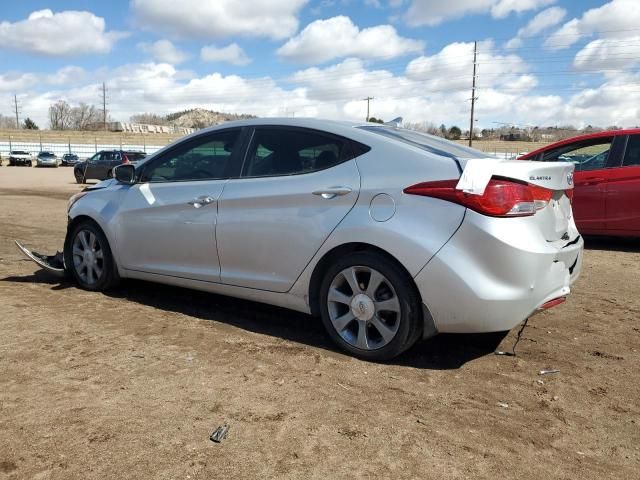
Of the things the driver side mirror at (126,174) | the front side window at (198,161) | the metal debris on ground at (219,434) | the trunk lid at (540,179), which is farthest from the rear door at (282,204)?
the metal debris on ground at (219,434)

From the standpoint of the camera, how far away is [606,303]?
5.38m

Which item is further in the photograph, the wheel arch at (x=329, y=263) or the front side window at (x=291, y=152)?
the front side window at (x=291, y=152)

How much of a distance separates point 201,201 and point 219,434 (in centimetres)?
220

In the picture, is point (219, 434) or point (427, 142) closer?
point (219, 434)

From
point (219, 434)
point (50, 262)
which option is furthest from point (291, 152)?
point (50, 262)

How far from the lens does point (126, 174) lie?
5160 mm

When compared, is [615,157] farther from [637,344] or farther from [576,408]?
[576,408]

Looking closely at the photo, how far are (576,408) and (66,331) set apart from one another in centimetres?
347

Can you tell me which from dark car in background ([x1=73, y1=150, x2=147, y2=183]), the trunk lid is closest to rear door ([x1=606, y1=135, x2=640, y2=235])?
the trunk lid

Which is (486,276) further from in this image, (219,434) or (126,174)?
(126,174)

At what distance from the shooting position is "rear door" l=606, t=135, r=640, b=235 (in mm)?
7715

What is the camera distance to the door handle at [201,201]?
447 cm

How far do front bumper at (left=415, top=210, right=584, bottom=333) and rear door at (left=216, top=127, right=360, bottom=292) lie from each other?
2.48 ft

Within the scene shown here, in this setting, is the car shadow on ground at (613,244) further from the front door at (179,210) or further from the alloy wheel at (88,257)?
the alloy wheel at (88,257)
